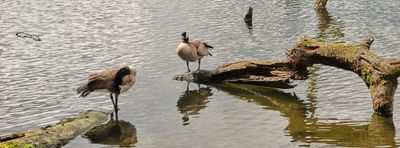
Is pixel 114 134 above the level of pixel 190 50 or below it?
below

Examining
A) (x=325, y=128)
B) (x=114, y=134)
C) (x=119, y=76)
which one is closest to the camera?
(x=325, y=128)

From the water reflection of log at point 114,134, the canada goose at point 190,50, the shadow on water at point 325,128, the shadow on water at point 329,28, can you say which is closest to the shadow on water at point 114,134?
the water reflection of log at point 114,134

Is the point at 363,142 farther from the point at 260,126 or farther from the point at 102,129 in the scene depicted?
the point at 102,129

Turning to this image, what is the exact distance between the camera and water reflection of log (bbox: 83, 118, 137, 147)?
18.4 metres

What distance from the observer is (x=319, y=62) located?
22281 millimetres

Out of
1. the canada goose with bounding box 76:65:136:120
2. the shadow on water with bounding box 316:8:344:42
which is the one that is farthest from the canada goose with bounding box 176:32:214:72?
the shadow on water with bounding box 316:8:344:42

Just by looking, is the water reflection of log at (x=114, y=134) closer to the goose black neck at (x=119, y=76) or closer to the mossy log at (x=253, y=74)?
the goose black neck at (x=119, y=76)

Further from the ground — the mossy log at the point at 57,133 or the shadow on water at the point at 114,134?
the mossy log at the point at 57,133

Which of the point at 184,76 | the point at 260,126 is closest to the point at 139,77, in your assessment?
the point at 184,76

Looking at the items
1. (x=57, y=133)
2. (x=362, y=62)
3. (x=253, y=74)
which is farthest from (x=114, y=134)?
(x=362, y=62)

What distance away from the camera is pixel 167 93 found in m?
A: 24.5

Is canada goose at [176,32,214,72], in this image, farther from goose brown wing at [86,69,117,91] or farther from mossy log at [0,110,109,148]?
mossy log at [0,110,109,148]

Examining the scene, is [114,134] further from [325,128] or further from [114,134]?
[325,128]

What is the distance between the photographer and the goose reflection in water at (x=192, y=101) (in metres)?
21.8
